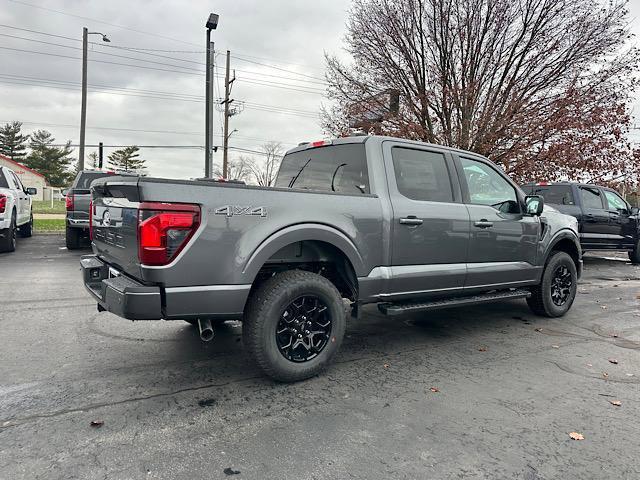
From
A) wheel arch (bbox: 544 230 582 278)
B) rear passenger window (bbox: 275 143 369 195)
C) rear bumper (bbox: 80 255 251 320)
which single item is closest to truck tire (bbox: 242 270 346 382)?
rear bumper (bbox: 80 255 251 320)

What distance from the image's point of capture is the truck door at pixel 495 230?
4.42m

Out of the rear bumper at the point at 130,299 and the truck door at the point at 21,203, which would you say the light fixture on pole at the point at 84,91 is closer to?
the truck door at the point at 21,203

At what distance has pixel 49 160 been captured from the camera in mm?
A: 67688

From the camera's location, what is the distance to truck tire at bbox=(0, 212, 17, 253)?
9.12 metres

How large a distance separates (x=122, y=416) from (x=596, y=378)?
11.7 feet

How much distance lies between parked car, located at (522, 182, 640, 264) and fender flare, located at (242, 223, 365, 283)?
8.50m

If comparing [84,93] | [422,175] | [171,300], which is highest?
[84,93]

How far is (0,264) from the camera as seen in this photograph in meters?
8.02

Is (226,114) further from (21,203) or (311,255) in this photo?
(311,255)

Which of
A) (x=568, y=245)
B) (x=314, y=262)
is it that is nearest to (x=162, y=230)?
(x=314, y=262)

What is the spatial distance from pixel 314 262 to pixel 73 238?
344 inches

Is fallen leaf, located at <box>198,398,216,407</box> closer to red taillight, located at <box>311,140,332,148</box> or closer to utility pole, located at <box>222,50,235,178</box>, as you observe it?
red taillight, located at <box>311,140,332,148</box>

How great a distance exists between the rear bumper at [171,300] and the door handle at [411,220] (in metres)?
1.48

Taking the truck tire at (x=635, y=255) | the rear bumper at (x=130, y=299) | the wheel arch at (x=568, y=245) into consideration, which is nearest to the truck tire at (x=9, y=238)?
the rear bumper at (x=130, y=299)
